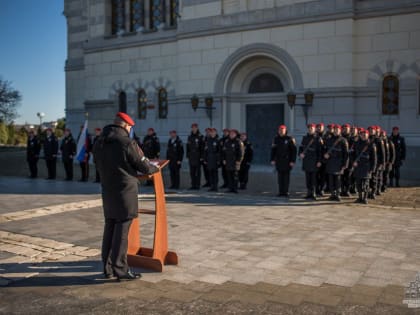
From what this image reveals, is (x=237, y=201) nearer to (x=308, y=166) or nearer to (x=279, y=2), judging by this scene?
(x=308, y=166)

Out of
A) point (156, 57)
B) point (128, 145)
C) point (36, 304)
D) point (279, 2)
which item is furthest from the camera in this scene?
point (156, 57)

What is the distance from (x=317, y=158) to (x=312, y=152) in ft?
0.71

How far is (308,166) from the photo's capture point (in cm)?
1188

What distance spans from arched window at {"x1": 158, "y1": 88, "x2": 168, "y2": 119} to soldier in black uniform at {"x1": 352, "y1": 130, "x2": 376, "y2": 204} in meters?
11.0

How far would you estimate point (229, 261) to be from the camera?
20.2 feet

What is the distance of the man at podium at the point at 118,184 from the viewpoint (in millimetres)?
5309

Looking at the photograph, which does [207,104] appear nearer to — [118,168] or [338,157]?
[338,157]

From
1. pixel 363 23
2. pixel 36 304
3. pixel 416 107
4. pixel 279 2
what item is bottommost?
pixel 36 304

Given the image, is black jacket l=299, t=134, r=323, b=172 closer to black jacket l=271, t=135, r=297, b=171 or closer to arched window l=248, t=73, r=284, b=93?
black jacket l=271, t=135, r=297, b=171

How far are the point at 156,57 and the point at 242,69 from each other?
4438 millimetres

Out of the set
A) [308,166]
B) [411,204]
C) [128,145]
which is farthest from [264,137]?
[128,145]

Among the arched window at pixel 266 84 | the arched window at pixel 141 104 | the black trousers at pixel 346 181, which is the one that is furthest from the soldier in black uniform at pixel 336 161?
the arched window at pixel 141 104

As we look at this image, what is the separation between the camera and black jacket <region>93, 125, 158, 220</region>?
5301mm

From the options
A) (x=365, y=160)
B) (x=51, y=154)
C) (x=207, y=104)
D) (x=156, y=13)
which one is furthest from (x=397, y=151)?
(x=156, y=13)
